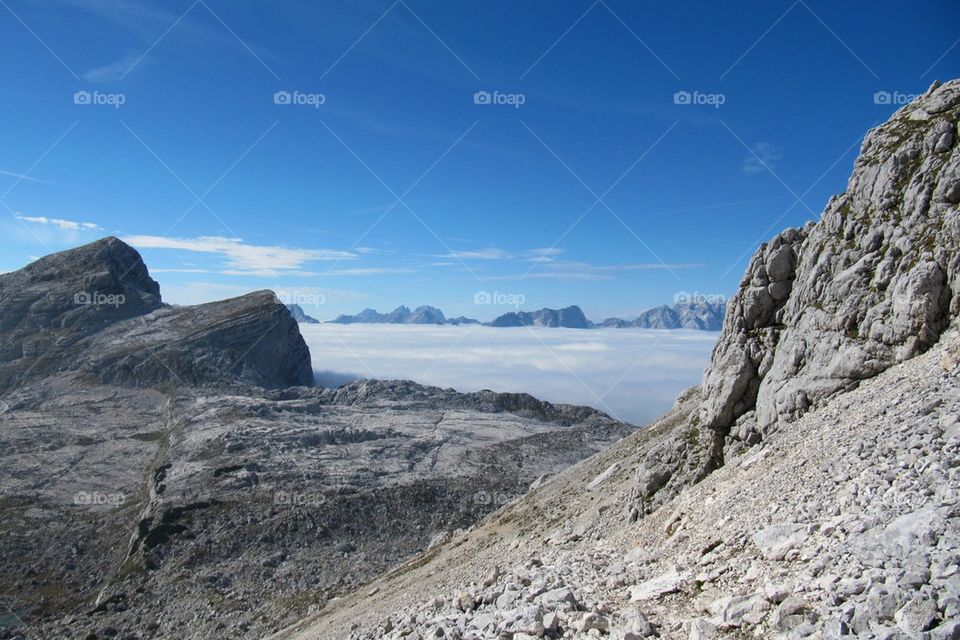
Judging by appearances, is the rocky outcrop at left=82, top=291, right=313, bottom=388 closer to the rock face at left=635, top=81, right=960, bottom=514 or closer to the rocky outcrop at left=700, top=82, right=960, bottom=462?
the rock face at left=635, top=81, right=960, bottom=514

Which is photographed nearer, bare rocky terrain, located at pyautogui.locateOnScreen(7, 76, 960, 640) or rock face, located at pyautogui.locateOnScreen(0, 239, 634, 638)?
bare rocky terrain, located at pyautogui.locateOnScreen(7, 76, 960, 640)

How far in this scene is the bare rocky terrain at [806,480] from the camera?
12.4 metres

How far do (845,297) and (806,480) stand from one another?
39.1 feet

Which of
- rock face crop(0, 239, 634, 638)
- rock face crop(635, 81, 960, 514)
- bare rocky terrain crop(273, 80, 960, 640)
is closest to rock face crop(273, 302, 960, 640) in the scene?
bare rocky terrain crop(273, 80, 960, 640)

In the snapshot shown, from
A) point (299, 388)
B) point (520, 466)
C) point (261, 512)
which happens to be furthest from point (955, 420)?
point (299, 388)

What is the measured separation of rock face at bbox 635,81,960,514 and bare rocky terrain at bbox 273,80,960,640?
0.27 feet

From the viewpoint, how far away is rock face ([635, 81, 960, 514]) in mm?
23094

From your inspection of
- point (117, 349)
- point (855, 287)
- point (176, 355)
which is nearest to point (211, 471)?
point (176, 355)

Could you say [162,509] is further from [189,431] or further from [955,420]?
[955,420]

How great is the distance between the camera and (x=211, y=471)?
10400 centimetres

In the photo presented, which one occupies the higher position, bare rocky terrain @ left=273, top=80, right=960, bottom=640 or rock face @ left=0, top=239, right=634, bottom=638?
bare rocky terrain @ left=273, top=80, right=960, bottom=640

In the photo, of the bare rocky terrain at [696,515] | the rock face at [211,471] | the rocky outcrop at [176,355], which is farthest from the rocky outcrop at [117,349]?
the bare rocky terrain at [696,515]

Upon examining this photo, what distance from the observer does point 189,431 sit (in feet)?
422

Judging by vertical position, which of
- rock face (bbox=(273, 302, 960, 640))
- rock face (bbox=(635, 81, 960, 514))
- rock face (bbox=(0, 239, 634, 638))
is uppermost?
rock face (bbox=(635, 81, 960, 514))
